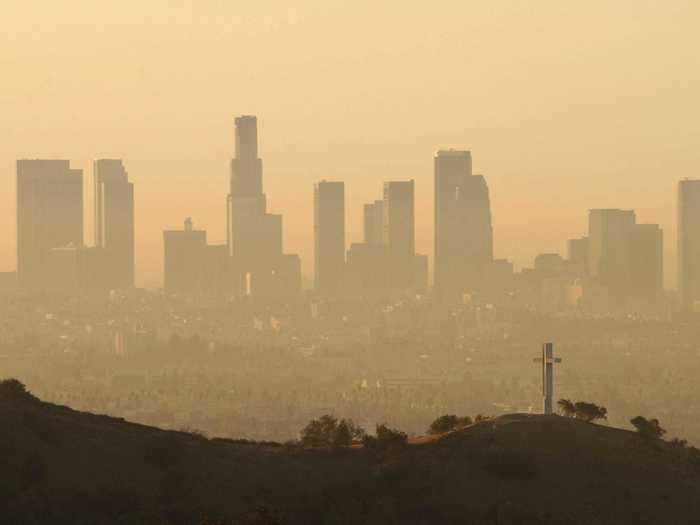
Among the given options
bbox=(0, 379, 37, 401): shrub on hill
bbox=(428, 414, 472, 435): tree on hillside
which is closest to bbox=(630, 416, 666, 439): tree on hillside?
bbox=(428, 414, 472, 435): tree on hillside

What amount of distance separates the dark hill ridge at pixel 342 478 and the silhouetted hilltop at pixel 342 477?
60 mm

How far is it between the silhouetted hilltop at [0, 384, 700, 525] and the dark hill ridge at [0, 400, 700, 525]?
0.20 feet

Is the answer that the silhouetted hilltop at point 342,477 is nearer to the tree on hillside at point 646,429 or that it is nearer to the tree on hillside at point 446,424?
the tree on hillside at point 646,429

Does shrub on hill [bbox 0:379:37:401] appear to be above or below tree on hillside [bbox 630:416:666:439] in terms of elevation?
above

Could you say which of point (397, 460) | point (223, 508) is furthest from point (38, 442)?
point (397, 460)

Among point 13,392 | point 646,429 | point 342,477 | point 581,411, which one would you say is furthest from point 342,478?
point 581,411

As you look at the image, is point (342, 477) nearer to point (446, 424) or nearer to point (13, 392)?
point (446, 424)

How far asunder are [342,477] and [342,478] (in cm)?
10

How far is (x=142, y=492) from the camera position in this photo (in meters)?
53.9

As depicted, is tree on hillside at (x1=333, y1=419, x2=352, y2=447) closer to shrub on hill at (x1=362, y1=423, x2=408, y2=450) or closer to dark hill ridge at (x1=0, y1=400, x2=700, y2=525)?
shrub on hill at (x1=362, y1=423, x2=408, y2=450)

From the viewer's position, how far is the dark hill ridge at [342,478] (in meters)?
52.1

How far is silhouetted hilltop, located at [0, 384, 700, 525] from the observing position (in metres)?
52.1

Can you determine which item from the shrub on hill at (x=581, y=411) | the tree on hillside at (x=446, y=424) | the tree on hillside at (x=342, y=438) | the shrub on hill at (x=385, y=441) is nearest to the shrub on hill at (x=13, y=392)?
the tree on hillside at (x=342, y=438)

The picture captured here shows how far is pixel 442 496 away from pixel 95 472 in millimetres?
10732
